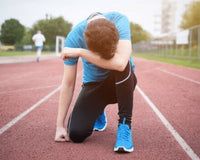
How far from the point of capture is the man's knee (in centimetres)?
419

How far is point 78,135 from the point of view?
4.21m

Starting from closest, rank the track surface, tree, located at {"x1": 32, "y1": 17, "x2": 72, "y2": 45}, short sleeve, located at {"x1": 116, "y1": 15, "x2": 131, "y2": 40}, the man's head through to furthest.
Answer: the man's head < the track surface < short sleeve, located at {"x1": 116, "y1": 15, "x2": 131, "y2": 40} < tree, located at {"x1": 32, "y1": 17, "x2": 72, "y2": 45}

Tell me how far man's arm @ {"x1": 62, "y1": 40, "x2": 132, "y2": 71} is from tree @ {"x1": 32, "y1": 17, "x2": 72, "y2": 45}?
201 feet

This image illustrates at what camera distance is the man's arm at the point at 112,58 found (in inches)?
148

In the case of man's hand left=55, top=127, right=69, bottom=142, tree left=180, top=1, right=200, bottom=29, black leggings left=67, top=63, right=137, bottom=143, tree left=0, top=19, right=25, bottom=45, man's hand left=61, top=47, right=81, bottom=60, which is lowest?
man's hand left=55, top=127, right=69, bottom=142

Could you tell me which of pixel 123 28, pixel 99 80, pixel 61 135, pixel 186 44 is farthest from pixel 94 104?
pixel 186 44

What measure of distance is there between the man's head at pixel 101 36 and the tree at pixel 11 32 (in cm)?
5747

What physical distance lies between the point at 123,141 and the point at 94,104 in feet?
1.81

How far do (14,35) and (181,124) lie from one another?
202 feet

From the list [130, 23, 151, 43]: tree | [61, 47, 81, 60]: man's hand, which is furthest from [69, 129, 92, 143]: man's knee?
[130, 23, 151, 43]: tree

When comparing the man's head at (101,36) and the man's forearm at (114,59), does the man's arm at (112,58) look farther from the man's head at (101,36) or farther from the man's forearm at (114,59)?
the man's head at (101,36)

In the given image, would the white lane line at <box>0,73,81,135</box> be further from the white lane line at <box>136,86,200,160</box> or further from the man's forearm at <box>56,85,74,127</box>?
the white lane line at <box>136,86,200,160</box>

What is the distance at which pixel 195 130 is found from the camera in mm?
4922

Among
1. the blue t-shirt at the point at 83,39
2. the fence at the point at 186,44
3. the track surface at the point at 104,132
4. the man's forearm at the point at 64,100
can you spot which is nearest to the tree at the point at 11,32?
the fence at the point at 186,44
